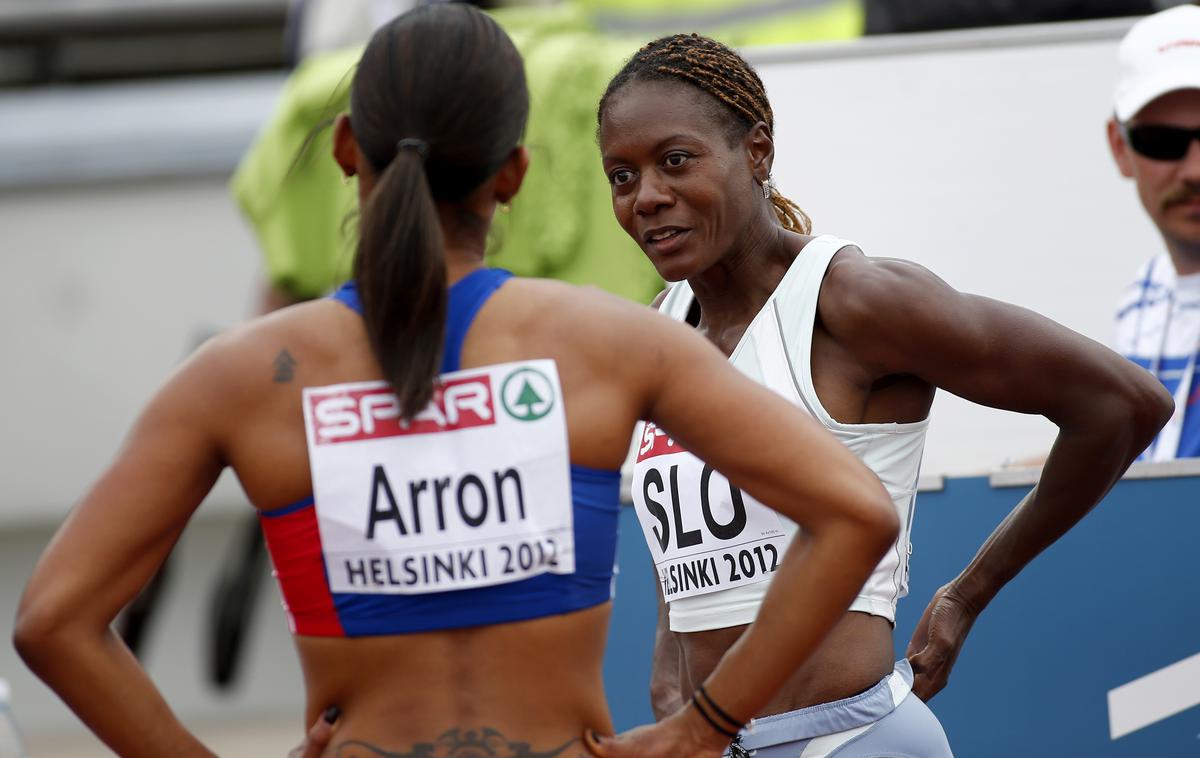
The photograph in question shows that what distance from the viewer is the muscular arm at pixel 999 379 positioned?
239cm

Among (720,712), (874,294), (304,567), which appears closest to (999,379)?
(874,294)

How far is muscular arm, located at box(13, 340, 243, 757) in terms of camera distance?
69.7 inches

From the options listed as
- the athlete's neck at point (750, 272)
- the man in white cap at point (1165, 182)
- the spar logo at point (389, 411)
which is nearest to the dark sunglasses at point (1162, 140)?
the man in white cap at point (1165, 182)

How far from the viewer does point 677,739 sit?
1.86 meters

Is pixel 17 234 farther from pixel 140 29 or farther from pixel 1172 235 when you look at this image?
pixel 1172 235

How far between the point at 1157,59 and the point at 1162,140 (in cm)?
20

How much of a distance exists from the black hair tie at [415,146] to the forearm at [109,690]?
663mm

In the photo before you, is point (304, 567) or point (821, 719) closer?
point (304, 567)

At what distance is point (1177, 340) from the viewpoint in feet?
12.1

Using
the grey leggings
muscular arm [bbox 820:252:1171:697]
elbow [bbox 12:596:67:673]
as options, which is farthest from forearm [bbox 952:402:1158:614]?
elbow [bbox 12:596:67:673]

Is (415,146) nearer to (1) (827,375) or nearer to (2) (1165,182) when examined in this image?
(1) (827,375)

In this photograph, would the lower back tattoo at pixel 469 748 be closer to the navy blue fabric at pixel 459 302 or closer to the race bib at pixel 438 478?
the race bib at pixel 438 478

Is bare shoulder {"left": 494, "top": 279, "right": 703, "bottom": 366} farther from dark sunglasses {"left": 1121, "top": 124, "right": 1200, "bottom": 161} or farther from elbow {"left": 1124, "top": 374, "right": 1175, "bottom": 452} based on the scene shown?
dark sunglasses {"left": 1121, "top": 124, "right": 1200, "bottom": 161}

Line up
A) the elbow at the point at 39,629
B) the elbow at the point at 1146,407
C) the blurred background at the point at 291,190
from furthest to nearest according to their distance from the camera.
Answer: the blurred background at the point at 291,190
the elbow at the point at 1146,407
the elbow at the point at 39,629
